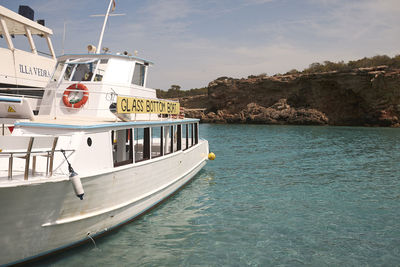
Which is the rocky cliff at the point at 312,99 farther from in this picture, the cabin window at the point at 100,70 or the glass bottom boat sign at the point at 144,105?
the cabin window at the point at 100,70

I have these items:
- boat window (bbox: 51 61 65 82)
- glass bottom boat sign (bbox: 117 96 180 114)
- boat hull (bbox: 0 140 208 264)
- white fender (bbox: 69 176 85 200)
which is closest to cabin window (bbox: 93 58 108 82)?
boat window (bbox: 51 61 65 82)

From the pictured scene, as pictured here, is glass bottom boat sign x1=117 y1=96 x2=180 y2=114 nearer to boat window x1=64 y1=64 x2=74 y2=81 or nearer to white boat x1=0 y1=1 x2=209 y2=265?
white boat x1=0 y1=1 x2=209 y2=265

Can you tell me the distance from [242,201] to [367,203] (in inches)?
165

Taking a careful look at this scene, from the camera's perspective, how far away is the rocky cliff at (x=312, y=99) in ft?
173

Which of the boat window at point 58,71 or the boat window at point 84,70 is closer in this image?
the boat window at point 84,70

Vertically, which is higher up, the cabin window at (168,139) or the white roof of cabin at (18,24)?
the white roof of cabin at (18,24)

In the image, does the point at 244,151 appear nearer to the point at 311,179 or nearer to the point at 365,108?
the point at 311,179

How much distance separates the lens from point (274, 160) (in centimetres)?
1872

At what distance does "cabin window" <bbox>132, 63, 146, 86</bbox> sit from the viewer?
10.9 meters

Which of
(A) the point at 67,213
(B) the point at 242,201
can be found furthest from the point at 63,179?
(B) the point at 242,201

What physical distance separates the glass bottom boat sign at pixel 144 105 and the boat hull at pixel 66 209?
5.06ft

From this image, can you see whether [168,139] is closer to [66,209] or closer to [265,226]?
[265,226]

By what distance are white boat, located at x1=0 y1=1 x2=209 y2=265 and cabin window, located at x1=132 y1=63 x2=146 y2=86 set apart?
0.04 metres

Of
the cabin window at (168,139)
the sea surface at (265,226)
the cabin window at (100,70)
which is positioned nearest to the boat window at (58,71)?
the cabin window at (100,70)
